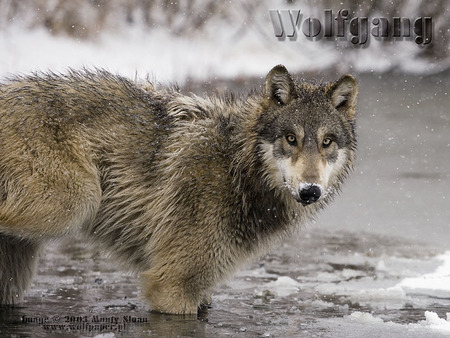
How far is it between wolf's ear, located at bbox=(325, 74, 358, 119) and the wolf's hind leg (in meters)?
2.45

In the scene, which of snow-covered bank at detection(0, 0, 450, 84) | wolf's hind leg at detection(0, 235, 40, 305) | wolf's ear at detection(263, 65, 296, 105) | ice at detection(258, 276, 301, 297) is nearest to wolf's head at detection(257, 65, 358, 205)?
wolf's ear at detection(263, 65, 296, 105)

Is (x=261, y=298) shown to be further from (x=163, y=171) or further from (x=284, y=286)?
(x=163, y=171)

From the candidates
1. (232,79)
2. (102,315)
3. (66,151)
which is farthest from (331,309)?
(232,79)

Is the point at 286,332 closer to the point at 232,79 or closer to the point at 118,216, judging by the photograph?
the point at 118,216

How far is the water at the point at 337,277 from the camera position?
5.42 metres

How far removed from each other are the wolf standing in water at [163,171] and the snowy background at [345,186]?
0.45 m

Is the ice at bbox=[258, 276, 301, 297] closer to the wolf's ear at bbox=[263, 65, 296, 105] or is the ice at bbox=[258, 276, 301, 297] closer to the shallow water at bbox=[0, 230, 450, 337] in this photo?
the shallow water at bbox=[0, 230, 450, 337]

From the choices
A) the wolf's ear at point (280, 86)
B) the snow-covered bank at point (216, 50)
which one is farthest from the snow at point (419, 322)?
the snow-covered bank at point (216, 50)

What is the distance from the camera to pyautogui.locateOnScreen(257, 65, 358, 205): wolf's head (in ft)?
17.8

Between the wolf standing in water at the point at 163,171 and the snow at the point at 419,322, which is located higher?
the wolf standing in water at the point at 163,171

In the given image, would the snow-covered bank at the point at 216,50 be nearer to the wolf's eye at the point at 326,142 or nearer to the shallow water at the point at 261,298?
the shallow water at the point at 261,298

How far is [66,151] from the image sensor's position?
5.61 metres

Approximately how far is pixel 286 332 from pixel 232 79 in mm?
9685

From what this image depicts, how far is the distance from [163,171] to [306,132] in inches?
43.3
